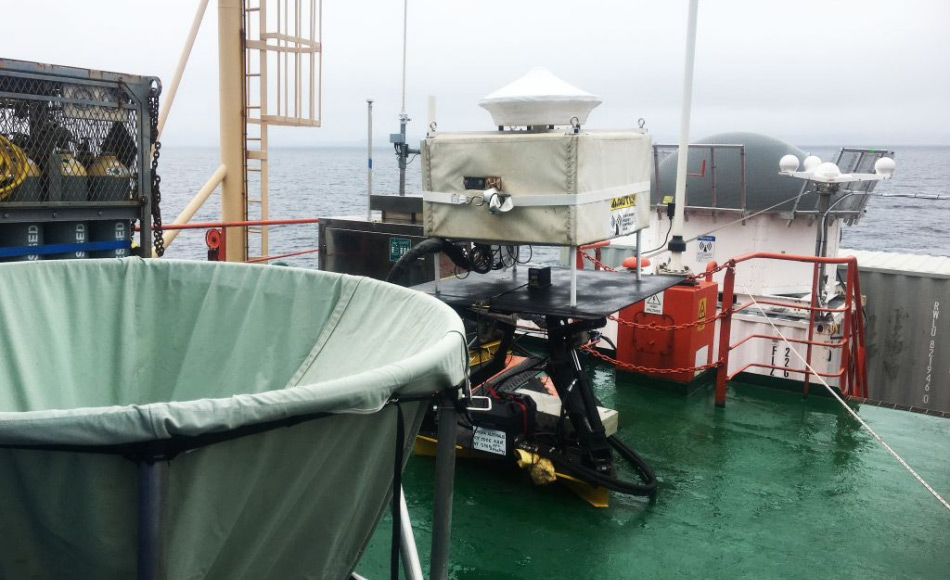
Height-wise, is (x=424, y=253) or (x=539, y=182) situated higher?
(x=539, y=182)

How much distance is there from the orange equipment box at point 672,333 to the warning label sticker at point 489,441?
2.76m

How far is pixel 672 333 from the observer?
7.69m

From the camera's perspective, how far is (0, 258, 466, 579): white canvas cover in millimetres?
1724

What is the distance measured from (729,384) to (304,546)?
21.5 feet

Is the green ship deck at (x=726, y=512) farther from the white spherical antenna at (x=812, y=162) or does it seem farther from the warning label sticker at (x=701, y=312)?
the white spherical antenna at (x=812, y=162)

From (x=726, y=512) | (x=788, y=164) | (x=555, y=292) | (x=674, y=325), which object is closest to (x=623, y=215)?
(x=555, y=292)

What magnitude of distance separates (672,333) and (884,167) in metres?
6.53

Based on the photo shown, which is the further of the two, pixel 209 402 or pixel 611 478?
pixel 611 478

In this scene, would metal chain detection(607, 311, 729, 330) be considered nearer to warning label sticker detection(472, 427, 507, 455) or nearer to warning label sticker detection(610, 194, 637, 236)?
warning label sticker detection(610, 194, 637, 236)

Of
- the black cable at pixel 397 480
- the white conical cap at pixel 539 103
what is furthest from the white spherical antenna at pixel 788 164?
the black cable at pixel 397 480

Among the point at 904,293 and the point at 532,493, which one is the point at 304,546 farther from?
the point at 904,293

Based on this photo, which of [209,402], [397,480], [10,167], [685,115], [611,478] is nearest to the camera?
[209,402]

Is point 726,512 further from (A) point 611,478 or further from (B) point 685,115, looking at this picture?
(B) point 685,115

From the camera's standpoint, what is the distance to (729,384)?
8.00m
